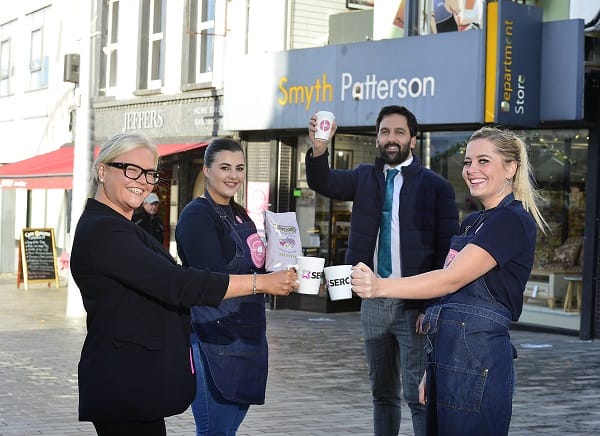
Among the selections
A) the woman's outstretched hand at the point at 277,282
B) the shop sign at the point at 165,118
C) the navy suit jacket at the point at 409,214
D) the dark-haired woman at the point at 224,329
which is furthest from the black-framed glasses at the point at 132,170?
the shop sign at the point at 165,118

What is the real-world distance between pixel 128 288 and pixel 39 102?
22812 millimetres

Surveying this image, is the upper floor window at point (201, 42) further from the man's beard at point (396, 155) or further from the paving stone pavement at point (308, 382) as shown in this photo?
the man's beard at point (396, 155)

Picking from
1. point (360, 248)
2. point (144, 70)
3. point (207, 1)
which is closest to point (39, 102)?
A: point (144, 70)

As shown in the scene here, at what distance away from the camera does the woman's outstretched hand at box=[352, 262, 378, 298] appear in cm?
416

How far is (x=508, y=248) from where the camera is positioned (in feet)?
13.9

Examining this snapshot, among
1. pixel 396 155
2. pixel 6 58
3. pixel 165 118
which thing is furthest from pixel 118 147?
pixel 6 58

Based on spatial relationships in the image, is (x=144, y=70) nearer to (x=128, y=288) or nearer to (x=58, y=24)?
(x=58, y=24)

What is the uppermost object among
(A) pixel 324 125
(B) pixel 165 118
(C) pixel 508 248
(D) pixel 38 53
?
(D) pixel 38 53

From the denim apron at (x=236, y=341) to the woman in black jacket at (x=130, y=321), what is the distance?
47.1 inches

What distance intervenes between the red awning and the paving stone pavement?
Answer: 360 cm

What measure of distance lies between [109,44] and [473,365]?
1956 centimetres

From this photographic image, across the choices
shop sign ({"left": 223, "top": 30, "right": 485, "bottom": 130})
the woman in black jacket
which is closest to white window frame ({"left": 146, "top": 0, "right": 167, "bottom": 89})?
shop sign ({"left": 223, "top": 30, "right": 485, "bottom": 130})

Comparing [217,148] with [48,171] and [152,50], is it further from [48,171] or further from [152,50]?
[152,50]

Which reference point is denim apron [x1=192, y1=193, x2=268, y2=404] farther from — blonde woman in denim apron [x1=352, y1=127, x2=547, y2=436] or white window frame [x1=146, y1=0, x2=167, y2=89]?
white window frame [x1=146, y1=0, x2=167, y2=89]
